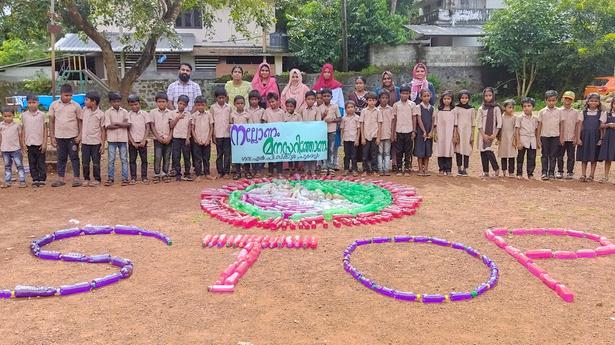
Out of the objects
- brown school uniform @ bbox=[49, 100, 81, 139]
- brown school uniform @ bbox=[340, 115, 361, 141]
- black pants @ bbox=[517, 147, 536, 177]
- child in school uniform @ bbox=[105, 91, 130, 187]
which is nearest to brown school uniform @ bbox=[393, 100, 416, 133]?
brown school uniform @ bbox=[340, 115, 361, 141]

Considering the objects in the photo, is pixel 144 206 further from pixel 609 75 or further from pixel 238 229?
pixel 609 75

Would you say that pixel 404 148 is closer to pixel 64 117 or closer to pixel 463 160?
pixel 463 160

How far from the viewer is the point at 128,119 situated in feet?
28.8

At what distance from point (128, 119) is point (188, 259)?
4.33m

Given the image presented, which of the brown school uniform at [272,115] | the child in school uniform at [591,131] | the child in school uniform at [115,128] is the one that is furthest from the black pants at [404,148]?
the child in school uniform at [115,128]

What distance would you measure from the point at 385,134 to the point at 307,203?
290 cm

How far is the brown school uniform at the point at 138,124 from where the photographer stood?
8.81 metres

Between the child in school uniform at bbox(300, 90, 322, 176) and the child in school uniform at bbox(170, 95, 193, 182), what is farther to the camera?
the child in school uniform at bbox(300, 90, 322, 176)

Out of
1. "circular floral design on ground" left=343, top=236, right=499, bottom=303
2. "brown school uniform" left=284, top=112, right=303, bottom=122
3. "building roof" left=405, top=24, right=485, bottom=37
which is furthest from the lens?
"building roof" left=405, top=24, right=485, bottom=37

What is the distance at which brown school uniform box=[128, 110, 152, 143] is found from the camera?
881cm

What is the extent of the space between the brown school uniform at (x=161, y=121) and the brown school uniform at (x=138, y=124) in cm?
10

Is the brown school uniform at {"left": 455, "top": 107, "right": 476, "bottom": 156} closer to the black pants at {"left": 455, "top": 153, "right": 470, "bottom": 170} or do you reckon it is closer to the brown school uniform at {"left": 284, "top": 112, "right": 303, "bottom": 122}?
the black pants at {"left": 455, "top": 153, "right": 470, "bottom": 170}

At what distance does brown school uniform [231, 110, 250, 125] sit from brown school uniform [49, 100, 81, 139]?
2561mm

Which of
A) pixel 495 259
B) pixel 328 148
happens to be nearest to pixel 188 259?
pixel 495 259
